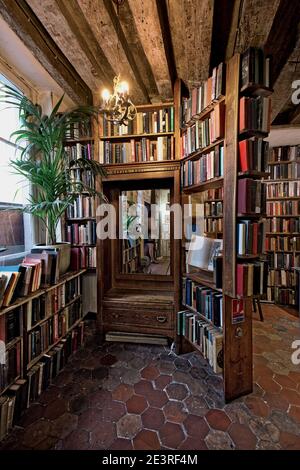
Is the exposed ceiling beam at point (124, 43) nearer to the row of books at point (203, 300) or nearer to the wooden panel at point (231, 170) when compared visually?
the wooden panel at point (231, 170)

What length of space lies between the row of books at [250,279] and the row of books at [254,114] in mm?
884

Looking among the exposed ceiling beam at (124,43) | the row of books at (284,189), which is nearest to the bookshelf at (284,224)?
the row of books at (284,189)

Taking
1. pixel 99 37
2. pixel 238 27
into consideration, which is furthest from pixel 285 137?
pixel 99 37

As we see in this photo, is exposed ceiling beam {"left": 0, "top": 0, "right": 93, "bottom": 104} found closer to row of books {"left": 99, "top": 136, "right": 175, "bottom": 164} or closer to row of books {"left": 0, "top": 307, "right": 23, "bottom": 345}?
row of books {"left": 99, "top": 136, "right": 175, "bottom": 164}

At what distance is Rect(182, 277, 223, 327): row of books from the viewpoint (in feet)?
5.54

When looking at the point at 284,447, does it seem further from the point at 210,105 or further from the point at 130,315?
the point at 210,105

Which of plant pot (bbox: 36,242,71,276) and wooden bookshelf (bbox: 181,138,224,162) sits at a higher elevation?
wooden bookshelf (bbox: 181,138,224,162)

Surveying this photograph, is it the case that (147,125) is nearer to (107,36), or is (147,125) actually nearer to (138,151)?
(138,151)

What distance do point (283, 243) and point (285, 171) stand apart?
1.18m

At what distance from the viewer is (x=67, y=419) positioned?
143 centimetres

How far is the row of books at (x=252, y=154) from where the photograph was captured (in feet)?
4.55

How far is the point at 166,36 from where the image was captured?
5.73 ft

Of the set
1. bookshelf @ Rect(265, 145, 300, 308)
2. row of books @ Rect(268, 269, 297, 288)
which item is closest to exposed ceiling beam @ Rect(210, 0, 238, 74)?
bookshelf @ Rect(265, 145, 300, 308)

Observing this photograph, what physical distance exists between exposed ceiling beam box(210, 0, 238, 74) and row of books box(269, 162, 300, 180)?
216 centimetres
